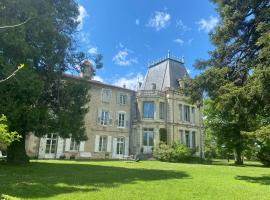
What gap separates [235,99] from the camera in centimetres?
1305

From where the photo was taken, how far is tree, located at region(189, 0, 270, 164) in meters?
12.9

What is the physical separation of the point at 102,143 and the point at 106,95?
5644 mm

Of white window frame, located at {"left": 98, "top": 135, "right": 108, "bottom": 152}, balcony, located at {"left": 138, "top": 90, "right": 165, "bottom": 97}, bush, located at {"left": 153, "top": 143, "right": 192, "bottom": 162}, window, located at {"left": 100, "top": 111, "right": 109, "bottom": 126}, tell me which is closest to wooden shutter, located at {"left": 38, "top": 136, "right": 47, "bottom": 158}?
white window frame, located at {"left": 98, "top": 135, "right": 108, "bottom": 152}

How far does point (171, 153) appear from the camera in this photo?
28.4 meters

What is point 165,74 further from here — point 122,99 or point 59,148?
point 59,148

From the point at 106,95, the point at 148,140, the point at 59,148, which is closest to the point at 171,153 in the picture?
the point at 148,140

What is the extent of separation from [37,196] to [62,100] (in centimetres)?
955

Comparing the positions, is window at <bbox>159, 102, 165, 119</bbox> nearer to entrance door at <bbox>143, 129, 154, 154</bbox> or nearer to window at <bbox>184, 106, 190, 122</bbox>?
entrance door at <bbox>143, 129, 154, 154</bbox>

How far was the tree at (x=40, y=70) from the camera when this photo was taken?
13.0 m

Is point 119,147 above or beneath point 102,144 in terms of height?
beneath

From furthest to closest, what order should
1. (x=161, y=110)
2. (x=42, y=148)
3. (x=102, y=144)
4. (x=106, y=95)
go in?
(x=161, y=110) < (x=106, y=95) < (x=102, y=144) < (x=42, y=148)

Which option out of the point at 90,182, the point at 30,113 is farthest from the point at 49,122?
the point at 90,182

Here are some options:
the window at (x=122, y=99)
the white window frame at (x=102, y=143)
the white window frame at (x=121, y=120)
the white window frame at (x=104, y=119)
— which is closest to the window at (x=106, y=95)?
the white window frame at (x=104, y=119)

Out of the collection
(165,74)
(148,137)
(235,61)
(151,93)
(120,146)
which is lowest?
(120,146)
